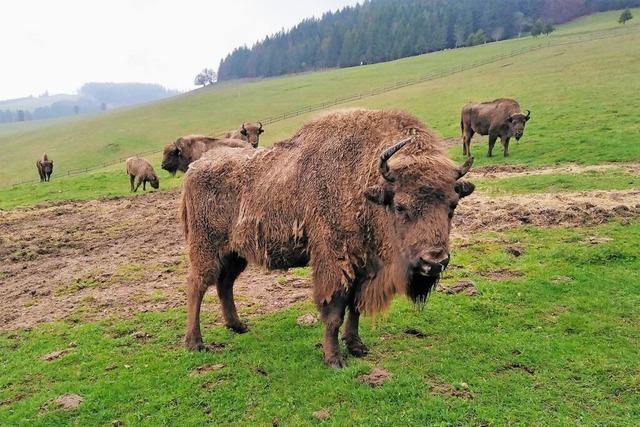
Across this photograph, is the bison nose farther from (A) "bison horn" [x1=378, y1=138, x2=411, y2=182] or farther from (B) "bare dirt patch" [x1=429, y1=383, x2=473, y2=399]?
(B) "bare dirt patch" [x1=429, y1=383, x2=473, y2=399]

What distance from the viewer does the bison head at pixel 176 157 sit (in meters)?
21.4

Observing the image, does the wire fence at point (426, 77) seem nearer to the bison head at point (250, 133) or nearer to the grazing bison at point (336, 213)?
the bison head at point (250, 133)

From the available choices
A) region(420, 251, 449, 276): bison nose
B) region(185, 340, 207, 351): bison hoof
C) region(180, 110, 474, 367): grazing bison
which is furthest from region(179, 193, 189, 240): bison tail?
region(420, 251, 449, 276): bison nose

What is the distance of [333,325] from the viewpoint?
5867 mm

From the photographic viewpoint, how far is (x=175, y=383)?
19.2 feet

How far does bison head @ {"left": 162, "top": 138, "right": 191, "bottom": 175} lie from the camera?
843 inches

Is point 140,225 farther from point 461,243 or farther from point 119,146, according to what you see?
point 119,146

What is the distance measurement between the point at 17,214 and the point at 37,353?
1326 cm

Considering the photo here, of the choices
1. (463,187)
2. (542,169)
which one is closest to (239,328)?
(463,187)

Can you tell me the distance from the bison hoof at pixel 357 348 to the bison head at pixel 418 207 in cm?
145

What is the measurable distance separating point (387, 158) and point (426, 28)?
118 meters

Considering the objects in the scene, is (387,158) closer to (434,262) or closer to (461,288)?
(434,262)

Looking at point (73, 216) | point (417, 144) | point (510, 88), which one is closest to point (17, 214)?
point (73, 216)

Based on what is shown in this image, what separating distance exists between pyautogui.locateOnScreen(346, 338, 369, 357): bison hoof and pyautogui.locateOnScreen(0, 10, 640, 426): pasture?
0.14 m
